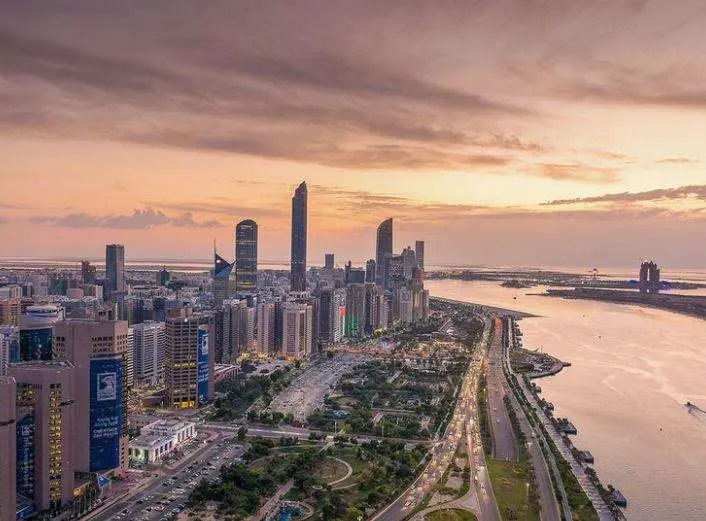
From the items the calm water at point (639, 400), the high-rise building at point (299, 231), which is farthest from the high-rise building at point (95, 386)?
the high-rise building at point (299, 231)

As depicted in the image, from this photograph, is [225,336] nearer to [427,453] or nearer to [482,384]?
[482,384]

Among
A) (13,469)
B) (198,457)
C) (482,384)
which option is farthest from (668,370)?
(13,469)

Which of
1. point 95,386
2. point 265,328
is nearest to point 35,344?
point 95,386

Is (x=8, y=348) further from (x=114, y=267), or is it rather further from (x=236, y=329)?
(x=114, y=267)

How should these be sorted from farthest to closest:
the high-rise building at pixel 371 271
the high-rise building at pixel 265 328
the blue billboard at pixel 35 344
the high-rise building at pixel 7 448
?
the high-rise building at pixel 371 271 < the high-rise building at pixel 265 328 < the blue billboard at pixel 35 344 < the high-rise building at pixel 7 448

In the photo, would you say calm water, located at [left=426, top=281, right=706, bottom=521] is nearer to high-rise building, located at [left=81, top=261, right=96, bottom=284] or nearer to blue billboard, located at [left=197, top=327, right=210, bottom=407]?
blue billboard, located at [left=197, top=327, right=210, bottom=407]

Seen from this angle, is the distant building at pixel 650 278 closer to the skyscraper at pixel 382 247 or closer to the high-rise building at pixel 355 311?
the skyscraper at pixel 382 247
